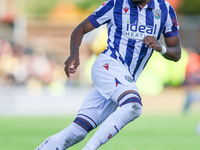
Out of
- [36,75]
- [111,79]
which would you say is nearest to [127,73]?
[111,79]

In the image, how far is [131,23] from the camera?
4555 mm

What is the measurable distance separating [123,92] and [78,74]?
18.8 meters

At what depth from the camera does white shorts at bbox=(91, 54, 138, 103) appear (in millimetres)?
4252

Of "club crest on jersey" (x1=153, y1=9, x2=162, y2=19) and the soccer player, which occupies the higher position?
"club crest on jersey" (x1=153, y1=9, x2=162, y2=19)

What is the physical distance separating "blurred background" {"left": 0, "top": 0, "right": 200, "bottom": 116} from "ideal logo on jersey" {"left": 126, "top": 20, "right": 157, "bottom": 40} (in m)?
11.6

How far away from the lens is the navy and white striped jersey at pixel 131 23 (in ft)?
14.9

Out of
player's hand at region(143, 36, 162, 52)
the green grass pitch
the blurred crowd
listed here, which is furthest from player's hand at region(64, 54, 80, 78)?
the blurred crowd

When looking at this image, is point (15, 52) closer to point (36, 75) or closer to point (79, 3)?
point (36, 75)

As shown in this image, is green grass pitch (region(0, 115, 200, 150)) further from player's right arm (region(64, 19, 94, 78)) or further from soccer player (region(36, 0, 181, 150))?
player's right arm (region(64, 19, 94, 78))

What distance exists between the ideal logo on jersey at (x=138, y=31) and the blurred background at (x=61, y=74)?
11.6 m

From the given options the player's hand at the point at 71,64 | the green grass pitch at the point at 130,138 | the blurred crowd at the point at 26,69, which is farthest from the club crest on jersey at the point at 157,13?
the blurred crowd at the point at 26,69

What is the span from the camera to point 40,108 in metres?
17.4

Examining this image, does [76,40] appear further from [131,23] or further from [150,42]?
[150,42]

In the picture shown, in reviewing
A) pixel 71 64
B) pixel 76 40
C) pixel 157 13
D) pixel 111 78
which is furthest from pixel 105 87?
pixel 157 13
